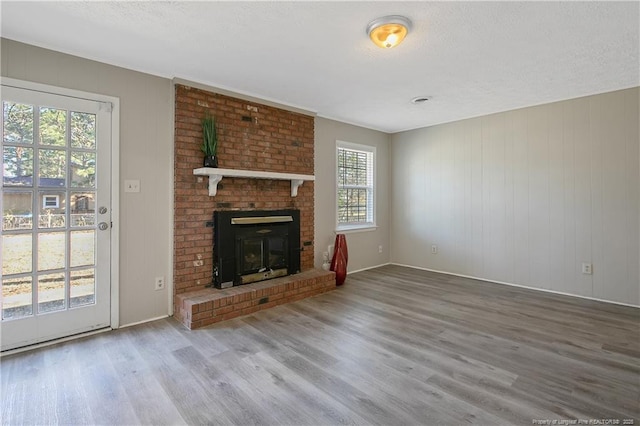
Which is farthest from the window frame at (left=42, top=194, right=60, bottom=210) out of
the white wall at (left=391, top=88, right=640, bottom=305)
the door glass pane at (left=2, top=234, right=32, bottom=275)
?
the white wall at (left=391, top=88, right=640, bottom=305)

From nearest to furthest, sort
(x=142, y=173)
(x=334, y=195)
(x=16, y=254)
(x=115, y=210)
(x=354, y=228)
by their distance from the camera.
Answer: (x=16, y=254)
(x=115, y=210)
(x=142, y=173)
(x=334, y=195)
(x=354, y=228)

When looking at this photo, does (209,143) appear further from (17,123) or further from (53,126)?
(17,123)

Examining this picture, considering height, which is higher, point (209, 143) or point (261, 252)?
point (209, 143)

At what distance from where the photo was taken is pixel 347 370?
212cm

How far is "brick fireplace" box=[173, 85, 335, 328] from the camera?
3094mm

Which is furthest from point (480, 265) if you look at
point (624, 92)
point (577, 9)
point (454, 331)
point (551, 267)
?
point (577, 9)

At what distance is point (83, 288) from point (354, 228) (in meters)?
3.47

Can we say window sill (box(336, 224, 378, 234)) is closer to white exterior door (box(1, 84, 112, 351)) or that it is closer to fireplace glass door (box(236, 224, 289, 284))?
fireplace glass door (box(236, 224, 289, 284))

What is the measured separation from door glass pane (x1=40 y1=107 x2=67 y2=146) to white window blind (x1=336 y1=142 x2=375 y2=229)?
3262 mm

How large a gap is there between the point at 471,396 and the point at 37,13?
11.8ft

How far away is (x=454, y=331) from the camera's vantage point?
2.74 metres

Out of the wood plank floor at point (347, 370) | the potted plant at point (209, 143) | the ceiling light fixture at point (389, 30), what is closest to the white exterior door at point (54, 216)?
the wood plank floor at point (347, 370)

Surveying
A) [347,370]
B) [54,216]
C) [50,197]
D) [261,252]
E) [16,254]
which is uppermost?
[50,197]

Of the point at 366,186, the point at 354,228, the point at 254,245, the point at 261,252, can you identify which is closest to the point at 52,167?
the point at 254,245
